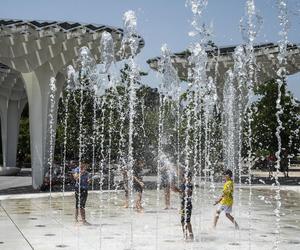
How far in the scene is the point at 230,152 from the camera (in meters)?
32.3

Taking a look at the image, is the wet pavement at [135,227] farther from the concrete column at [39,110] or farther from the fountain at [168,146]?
the concrete column at [39,110]

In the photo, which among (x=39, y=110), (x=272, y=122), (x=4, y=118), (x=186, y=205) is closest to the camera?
(x=186, y=205)

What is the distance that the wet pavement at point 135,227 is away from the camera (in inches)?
346

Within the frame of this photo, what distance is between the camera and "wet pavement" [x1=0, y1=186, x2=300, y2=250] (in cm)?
880

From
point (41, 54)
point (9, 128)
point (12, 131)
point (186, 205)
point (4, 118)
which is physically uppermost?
point (41, 54)

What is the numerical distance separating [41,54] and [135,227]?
44.8 ft

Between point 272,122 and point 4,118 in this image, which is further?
point 4,118

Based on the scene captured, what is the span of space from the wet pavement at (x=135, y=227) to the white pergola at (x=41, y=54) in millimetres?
6862

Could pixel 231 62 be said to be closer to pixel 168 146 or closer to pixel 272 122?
pixel 272 122

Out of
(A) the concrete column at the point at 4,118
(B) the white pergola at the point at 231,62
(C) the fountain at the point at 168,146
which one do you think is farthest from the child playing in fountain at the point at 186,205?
(A) the concrete column at the point at 4,118

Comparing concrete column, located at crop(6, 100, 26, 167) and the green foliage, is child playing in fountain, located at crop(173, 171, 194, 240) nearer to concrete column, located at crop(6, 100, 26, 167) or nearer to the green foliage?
the green foliage

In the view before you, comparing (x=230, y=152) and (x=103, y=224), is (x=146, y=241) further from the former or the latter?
(x=230, y=152)

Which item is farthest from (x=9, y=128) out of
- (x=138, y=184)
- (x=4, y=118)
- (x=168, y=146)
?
(x=138, y=184)

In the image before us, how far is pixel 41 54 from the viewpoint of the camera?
2245 centimetres
